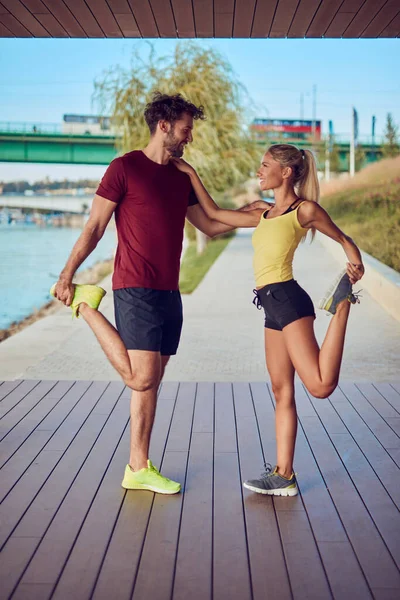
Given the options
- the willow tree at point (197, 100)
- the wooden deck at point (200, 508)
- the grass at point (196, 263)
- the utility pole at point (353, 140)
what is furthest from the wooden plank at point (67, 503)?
the utility pole at point (353, 140)

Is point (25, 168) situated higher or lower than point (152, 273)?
higher

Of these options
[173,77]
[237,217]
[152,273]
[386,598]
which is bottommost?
[386,598]

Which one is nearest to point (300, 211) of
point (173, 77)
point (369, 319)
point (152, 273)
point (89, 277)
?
point (152, 273)

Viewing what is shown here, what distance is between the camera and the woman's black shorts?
11.3 ft

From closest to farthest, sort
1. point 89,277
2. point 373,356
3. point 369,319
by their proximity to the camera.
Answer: point 373,356 → point 369,319 → point 89,277

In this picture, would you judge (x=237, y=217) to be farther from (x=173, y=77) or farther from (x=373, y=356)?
(x=173, y=77)

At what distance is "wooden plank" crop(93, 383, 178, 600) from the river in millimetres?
13446

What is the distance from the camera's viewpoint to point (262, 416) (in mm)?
5043

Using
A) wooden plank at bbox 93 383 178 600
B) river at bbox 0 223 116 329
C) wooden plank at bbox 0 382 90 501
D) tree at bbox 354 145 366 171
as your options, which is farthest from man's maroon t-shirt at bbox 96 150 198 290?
tree at bbox 354 145 366 171

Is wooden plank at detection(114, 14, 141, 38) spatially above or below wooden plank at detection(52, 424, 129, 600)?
above

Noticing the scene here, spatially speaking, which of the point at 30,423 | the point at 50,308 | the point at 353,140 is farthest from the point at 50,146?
the point at 30,423

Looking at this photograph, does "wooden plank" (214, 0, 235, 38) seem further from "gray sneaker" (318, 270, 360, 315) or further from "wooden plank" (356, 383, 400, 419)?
"wooden plank" (356, 383, 400, 419)

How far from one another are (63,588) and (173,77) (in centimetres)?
1818

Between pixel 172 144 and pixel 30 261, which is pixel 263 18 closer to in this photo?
pixel 172 144
